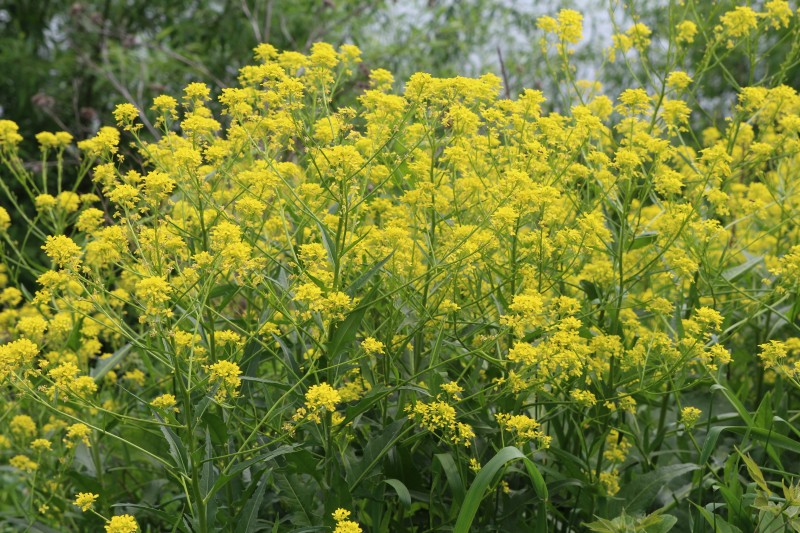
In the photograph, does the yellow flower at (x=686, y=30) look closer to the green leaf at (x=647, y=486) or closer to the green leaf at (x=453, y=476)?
the green leaf at (x=647, y=486)

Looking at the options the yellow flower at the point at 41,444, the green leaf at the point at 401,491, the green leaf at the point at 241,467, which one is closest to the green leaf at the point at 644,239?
the green leaf at the point at 401,491

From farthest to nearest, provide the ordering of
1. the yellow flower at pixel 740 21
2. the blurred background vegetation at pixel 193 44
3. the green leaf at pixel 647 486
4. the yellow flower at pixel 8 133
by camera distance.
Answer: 1. the blurred background vegetation at pixel 193 44
2. the yellow flower at pixel 8 133
3. the yellow flower at pixel 740 21
4. the green leaf at pixel 647 486

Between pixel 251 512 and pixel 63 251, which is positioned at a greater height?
pixel 63 251

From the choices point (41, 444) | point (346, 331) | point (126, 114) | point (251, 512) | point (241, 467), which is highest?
point (126, 114)

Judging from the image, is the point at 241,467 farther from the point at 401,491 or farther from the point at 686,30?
the point at 686,30

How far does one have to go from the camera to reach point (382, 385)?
283 centimetres

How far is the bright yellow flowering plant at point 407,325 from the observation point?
8.81 feet

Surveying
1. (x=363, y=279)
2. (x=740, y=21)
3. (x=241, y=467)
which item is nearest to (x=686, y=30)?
(x=740, y=21)

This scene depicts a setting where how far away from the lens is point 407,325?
3.05 metres

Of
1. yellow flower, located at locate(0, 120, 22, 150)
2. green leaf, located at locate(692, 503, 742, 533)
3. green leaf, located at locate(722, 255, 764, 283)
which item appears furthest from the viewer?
yellow flower, located at locate(0, 120, 22, 150)

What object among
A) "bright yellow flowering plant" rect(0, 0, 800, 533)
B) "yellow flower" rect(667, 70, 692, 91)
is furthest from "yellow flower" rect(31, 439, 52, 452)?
"yellow flower" rect(667, 70, 692, 91)

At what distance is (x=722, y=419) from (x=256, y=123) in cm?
197

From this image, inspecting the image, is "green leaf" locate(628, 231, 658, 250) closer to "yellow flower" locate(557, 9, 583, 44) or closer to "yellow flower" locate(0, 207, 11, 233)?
"yellow flower" locate(557, 9, 583, 44)

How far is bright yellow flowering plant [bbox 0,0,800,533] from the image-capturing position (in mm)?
2686
